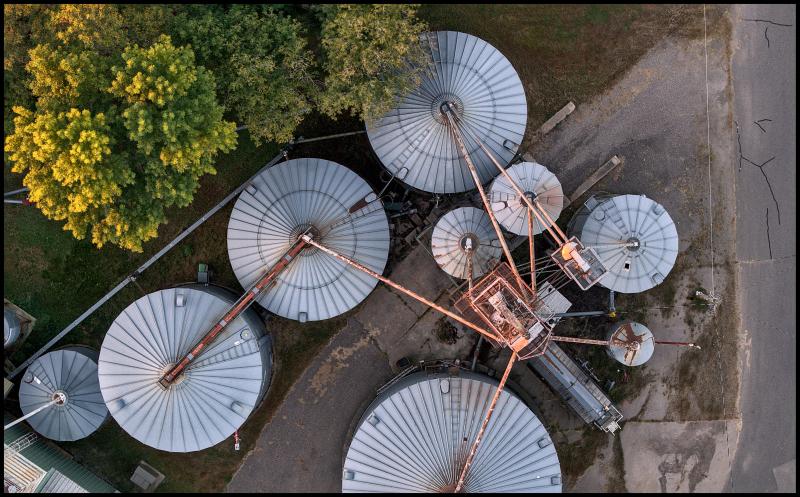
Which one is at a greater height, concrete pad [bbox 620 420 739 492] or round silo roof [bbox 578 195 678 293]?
round silo roof [bbox 578 195 678 293]

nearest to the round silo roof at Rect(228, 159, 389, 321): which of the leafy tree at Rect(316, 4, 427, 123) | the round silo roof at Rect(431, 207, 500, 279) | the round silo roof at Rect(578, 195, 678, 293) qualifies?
the round silo roof at Rect(431, 207, 500, 279)

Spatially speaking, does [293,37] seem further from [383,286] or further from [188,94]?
[383,286]

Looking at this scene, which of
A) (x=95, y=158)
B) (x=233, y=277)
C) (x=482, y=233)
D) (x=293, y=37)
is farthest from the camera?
(x=233, y=277)

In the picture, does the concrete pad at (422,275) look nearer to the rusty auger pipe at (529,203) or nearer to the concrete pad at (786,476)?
the rusty auger pipe at (529,203)

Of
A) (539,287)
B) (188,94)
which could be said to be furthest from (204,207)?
(539,287)

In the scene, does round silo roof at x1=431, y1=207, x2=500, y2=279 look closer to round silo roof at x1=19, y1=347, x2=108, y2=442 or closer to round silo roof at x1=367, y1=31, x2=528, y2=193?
round silo roof at x1=367, y1=31, x2=528, y2=193

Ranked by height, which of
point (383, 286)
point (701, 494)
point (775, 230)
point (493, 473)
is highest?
point (775, 230)
